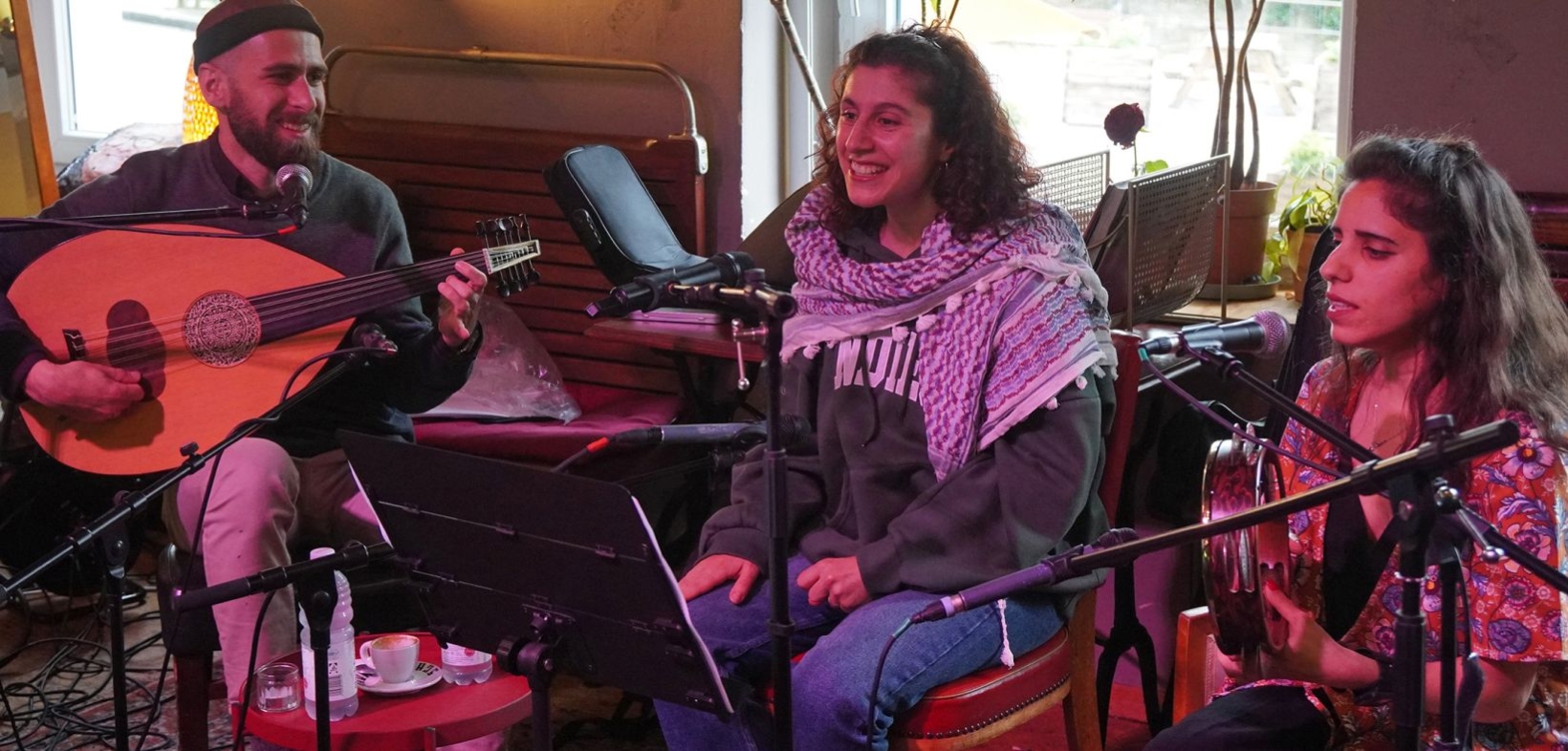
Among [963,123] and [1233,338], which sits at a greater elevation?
[963,123]

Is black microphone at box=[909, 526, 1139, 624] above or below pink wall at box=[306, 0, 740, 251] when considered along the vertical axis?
below

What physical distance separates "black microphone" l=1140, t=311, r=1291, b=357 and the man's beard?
1.78 metres

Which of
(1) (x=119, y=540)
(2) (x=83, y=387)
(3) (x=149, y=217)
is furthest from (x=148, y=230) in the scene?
(1) (x=119, y=540)

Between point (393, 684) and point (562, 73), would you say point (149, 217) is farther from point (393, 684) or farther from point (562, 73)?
point (562, 73)

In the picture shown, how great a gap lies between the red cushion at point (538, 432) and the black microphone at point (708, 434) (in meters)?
1.41

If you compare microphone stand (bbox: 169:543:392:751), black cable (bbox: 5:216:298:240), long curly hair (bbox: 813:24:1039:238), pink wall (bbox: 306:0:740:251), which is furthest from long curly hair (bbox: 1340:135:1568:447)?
pink wall (bbox: 306:0:740:251)

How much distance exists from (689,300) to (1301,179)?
208cm

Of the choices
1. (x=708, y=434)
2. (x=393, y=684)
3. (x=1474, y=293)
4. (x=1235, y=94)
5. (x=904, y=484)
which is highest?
(x=1235, y=94)

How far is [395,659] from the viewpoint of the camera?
2.23 metres

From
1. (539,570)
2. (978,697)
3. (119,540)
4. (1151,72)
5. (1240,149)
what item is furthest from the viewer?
(1151,72)

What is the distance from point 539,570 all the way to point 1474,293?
1122 millimetres

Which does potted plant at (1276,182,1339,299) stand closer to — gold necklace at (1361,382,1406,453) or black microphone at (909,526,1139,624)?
gold necklace at (1361,382,1406,453)

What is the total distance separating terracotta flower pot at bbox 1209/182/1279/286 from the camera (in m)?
3.25

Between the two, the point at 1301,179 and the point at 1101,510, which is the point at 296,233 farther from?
the point at 1301,179
